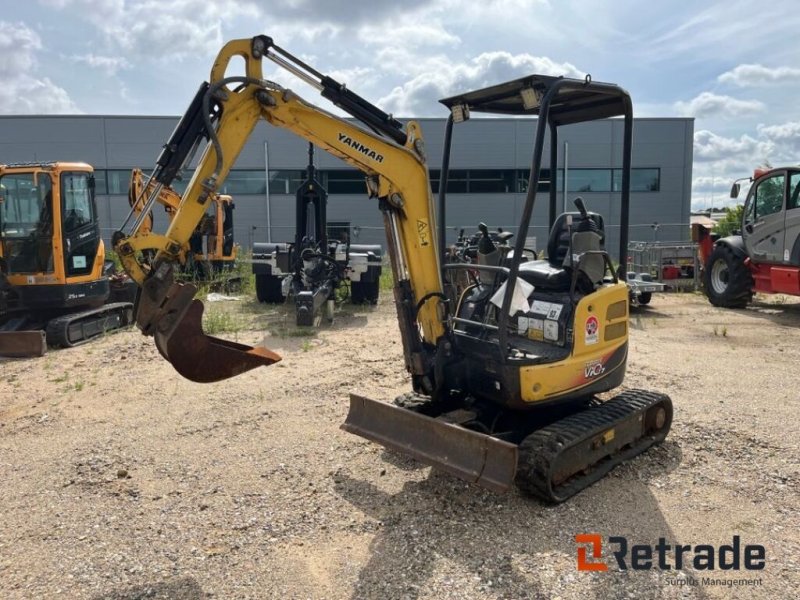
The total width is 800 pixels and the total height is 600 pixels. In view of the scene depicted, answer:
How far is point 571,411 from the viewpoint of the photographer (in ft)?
16.2

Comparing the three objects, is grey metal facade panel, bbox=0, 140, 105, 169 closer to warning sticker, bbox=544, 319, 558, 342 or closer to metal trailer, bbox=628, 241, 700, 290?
metal trailer, bbox=628, 241, 700, 290

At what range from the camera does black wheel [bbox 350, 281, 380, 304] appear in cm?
1293

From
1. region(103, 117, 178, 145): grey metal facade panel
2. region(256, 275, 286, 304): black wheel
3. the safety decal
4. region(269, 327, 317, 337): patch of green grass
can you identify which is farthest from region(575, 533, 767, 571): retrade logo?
region(103, 117, 178, 145): grey metal facade panel

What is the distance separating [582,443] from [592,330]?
32.8 inches

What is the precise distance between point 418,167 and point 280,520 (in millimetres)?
2618

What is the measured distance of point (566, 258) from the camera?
4.69 metres

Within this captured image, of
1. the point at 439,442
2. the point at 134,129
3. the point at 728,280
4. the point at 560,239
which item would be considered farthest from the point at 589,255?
the point at 134,129

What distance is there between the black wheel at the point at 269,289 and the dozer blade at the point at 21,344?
6.96 m

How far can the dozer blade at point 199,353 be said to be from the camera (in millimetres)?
3852

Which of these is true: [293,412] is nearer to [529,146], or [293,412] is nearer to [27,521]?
[27,521]

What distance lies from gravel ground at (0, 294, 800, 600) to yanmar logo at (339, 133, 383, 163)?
2.28 metres

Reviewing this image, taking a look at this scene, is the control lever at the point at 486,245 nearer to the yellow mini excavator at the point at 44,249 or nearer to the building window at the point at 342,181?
the yellow mini excavator at the point at 44,249

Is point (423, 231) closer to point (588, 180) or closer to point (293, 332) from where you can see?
point (293, 332)

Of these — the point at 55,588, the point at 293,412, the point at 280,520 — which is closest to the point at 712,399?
the point at 293,412
